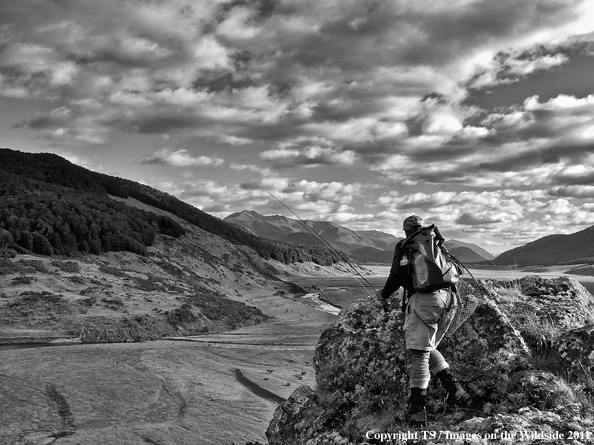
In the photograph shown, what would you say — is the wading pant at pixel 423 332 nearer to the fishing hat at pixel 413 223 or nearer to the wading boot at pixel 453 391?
the wading boot at pixel 453 391

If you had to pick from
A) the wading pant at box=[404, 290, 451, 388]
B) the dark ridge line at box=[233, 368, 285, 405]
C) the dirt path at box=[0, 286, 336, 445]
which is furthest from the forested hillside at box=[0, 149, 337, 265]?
the wading pant at box=[404, 290, 451, 388]

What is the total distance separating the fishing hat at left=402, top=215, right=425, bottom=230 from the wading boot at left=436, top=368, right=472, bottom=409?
210 centimetres

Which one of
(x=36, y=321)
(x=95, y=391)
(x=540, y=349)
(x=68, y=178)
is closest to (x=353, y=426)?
(x=540, y=349)

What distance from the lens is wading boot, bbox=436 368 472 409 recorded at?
6.41 meters

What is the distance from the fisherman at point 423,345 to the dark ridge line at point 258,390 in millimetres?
9754

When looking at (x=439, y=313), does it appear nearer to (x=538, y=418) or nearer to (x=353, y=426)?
(x=538, y=418)

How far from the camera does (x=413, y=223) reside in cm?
697

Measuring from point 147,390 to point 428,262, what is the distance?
41.4 feet

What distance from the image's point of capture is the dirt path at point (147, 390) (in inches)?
469

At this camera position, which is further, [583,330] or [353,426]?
[583,330]

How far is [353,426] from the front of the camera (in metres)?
6.80

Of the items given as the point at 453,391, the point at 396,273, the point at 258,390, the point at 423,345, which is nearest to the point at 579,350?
the point at 453,391

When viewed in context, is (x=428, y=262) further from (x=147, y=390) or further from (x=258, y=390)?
(x=147, y=390)

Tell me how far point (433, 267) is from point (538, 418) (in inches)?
87.3
